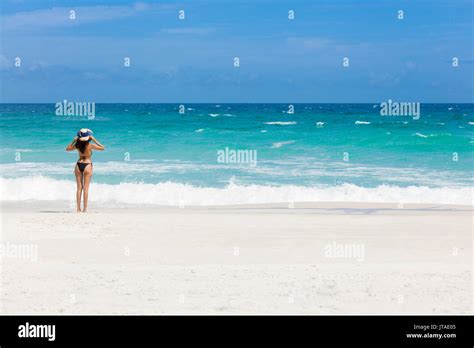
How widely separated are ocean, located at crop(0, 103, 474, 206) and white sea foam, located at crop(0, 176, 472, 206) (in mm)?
29

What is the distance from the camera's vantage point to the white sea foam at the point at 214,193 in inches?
721

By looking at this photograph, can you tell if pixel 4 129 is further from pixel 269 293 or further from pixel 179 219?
pixel 269 293

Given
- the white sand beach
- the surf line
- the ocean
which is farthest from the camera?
the surf line

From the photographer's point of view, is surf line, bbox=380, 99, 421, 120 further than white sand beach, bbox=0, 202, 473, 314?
Yes

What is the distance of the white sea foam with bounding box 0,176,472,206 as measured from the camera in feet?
60.1

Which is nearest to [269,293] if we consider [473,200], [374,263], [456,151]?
[374,263]

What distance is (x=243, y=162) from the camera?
27.9 metres

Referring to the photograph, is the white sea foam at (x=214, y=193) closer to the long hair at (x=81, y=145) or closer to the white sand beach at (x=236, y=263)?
the white sand beach at (x=236, y=263)

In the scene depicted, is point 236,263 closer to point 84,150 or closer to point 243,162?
point 84,150

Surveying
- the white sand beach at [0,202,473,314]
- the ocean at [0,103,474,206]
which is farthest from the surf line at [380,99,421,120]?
the white sand beach at [0,202,473,314]

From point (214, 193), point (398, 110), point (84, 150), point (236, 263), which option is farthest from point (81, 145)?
point (398, 110)

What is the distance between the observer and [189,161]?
2853 cm

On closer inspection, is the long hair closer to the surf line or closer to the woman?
the woman

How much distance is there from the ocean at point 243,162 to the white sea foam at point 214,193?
29 mm
